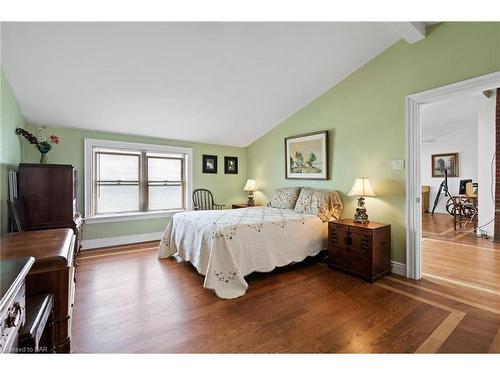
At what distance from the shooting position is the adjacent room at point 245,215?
5.74 ft

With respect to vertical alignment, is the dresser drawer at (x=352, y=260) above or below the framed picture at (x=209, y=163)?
below

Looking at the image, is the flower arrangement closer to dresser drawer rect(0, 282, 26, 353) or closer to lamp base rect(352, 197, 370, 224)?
dresser drawer rect(0, 282, 26, 353)

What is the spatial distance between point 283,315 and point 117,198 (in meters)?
3.57

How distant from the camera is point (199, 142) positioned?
497 centimetres

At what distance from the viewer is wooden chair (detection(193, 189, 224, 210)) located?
4.96m

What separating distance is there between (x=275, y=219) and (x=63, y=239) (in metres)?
2.12

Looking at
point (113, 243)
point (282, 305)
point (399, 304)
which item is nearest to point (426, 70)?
point (399, 304)

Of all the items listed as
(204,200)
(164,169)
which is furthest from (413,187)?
(164,169)

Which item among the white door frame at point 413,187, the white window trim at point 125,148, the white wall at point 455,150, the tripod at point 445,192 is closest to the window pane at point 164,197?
the white window trim at point 125,148

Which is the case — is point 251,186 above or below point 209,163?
below

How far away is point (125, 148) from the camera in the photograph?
423cm

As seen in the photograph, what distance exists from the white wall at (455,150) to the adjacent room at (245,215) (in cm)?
265

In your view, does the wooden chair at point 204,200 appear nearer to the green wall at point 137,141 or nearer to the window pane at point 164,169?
the green wall at point 137,141

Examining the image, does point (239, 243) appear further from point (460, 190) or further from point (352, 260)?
point (460, 190)
